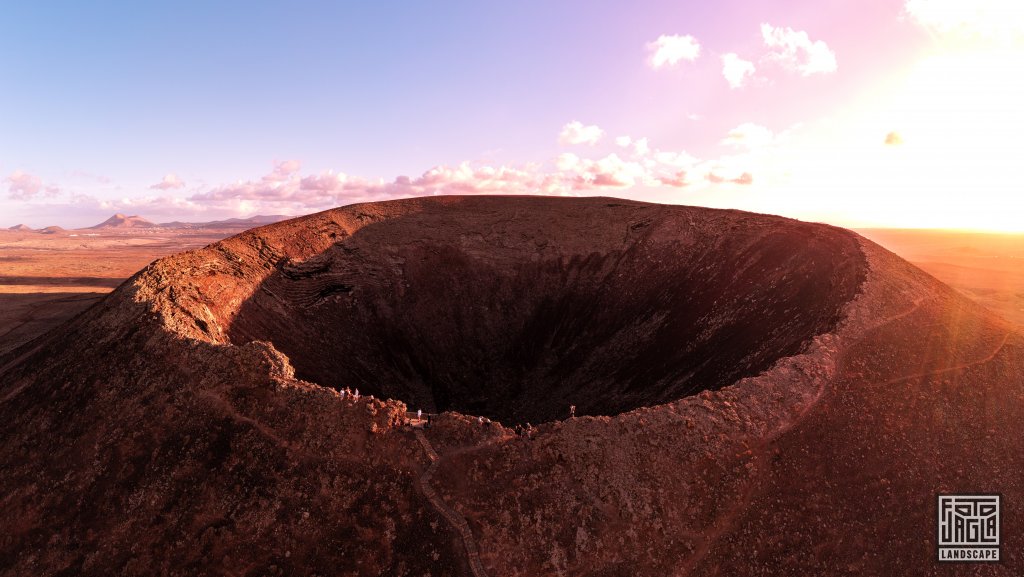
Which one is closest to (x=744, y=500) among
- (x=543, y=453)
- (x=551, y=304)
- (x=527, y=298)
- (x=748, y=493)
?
(x=748, y=493)

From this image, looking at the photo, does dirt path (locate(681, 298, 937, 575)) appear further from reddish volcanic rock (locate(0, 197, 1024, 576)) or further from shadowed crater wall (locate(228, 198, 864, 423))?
shadowed crater wall (locate(228, 198, 864, 423))

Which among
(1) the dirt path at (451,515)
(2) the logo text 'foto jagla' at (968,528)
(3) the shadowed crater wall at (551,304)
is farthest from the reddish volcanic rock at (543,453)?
(3) the shadowed crater wall at (551,304)

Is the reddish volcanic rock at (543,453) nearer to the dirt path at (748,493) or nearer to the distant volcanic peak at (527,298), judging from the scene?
the dirt path at (748,493)

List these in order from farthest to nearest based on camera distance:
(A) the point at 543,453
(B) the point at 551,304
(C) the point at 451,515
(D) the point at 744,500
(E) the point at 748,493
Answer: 1. (B) the point at 551,304
2. (A) the point at 543,453
3. (E) the point at 748,493
4. (D) the point at 744,500
5. (C) the point at 451,515

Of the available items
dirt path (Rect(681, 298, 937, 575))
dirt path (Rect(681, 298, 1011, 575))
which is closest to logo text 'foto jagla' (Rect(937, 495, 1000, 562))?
dirt path (Rect(681, 298, 1011, 575))

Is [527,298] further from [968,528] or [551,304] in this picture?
[968,528]

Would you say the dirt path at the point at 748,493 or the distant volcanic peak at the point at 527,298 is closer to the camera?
the dirt path at the point at 748,493

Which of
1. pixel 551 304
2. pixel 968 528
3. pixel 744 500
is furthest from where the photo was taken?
pixel 551 304

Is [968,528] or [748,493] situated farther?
[968,528]
